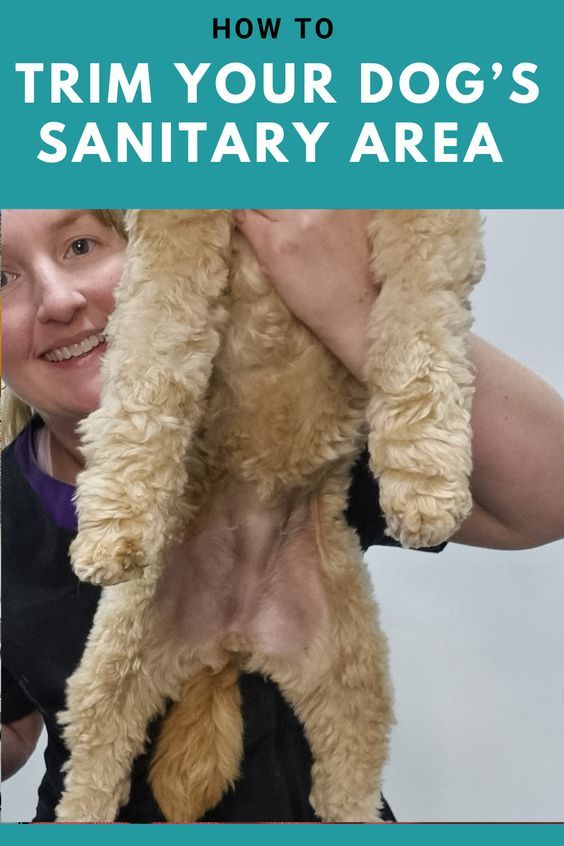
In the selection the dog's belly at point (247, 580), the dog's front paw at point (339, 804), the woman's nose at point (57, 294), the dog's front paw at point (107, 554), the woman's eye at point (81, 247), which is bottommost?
the dog's front paw at point (339, 804)

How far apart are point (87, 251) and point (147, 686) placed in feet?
1.59

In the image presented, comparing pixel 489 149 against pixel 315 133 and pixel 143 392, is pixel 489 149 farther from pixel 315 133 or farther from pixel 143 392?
pixel 143 392

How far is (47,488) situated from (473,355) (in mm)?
554

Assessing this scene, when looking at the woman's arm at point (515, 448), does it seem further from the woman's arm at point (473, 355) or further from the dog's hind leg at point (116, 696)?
the dog's hind leg at point (116, 696)

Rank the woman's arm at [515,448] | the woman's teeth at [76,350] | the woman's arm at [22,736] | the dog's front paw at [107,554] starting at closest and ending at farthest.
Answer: the dog's front paw at [107,554] < the woman's arm at [515,448] < the woman's teeth at [76,350] < the woman's arm at [22,736]

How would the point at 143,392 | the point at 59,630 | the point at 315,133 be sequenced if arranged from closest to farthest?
1. the point at 143,392
2. the point at 315,133
3. the point at 59,630

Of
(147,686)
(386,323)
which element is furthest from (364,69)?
(147,686)

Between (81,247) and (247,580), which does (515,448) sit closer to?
(247,580)

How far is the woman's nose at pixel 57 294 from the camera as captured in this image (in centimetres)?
103

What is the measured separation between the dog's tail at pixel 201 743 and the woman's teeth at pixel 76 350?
1.26 ft

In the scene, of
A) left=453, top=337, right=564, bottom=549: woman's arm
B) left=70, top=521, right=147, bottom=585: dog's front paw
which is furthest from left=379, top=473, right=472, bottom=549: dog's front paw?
left=70, top=521, right=147, bottom=585: dog's front paw

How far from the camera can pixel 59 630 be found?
1.14 m

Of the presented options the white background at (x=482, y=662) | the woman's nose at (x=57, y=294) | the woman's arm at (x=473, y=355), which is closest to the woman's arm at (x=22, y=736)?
the white background at (x=482, y=662)

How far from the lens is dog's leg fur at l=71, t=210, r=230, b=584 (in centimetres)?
85
